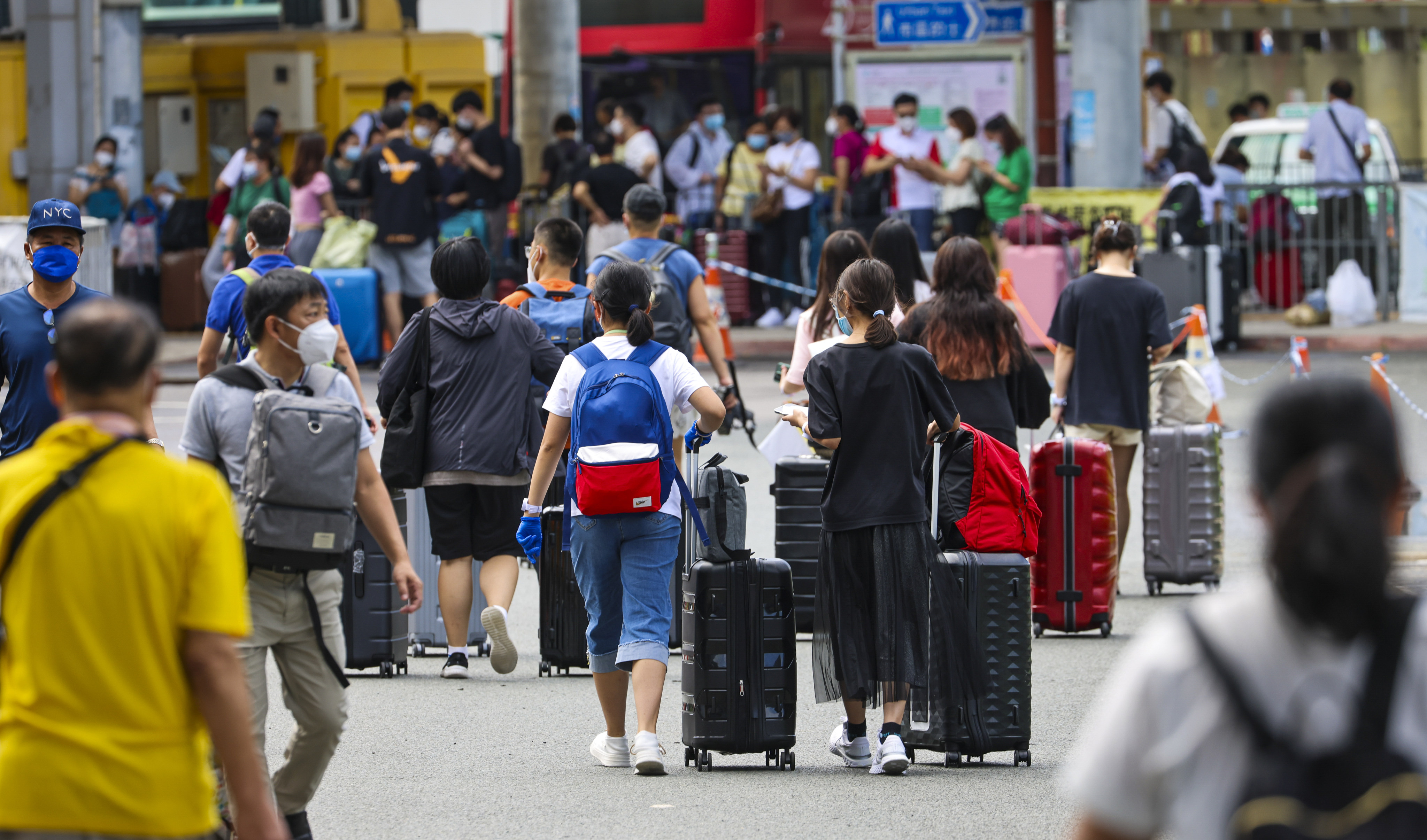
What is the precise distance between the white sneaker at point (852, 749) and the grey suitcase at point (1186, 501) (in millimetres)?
3451

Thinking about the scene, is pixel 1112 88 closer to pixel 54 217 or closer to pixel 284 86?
pixel 284 86

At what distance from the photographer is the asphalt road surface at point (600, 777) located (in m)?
6.01

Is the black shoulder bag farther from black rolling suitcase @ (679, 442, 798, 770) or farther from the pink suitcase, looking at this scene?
the pink suitcase

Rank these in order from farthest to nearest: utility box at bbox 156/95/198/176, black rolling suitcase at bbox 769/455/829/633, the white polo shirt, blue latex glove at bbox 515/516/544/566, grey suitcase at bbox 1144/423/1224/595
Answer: utility box at bbox 156/95/198/176
the white polo shirt
grey suitcase at bbox 1144/423/1224/595
black rolling suitcase at bbox 769/455/829/633
blue latex glove at bbox 515/516/544/566

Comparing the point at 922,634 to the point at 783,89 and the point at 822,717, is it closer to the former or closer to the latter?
the point at 822,717

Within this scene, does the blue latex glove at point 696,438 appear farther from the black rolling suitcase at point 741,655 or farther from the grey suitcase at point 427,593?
the grey suitcase at point 427,593

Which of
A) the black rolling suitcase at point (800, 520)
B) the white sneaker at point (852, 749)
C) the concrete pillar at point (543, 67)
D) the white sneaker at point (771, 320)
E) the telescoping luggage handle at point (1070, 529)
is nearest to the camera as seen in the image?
the white sneaker at point (852, 749)

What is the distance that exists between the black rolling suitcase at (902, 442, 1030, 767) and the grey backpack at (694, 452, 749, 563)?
0.67 metres

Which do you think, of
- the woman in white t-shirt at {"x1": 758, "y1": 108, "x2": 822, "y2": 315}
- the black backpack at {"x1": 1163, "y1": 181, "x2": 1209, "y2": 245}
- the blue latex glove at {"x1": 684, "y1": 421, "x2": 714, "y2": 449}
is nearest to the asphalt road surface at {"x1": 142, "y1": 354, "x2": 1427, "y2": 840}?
the blue latex glove at {"x1": 684, "y1": 421, "x2": 714, "y2": 449}

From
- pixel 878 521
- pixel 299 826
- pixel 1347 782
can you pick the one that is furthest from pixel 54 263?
pixel 1347 782

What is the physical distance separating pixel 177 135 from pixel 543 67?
4827 millimetres

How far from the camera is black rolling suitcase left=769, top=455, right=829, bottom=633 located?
29.7ft

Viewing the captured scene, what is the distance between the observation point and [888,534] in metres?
6.64

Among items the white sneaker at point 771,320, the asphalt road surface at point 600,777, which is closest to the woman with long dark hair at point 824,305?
the asphalt road surface at point 600,777
